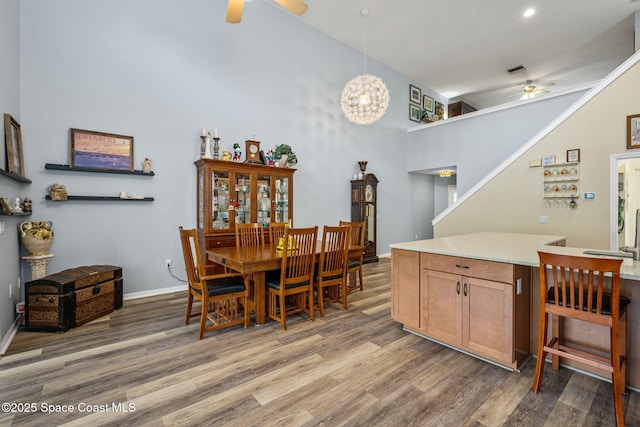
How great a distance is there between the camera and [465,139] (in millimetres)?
6781

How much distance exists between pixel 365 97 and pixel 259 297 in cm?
308

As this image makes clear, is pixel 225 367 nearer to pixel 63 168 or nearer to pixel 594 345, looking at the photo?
pixel 594 345

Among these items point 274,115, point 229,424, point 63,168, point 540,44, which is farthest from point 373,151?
point 229,424

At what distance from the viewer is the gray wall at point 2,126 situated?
8.73 feet

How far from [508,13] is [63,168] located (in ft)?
23.9

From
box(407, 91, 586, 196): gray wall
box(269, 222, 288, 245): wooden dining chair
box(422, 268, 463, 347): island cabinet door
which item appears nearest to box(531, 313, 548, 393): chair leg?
box(422, 268, 463, 347): island cabinet door

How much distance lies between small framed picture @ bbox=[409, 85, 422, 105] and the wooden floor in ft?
22.5

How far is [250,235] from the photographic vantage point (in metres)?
4.02

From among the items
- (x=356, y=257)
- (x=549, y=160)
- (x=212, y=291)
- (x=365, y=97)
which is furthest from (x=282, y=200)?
(x=549, y=160)

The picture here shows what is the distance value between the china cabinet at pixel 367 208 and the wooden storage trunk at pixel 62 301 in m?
4.66

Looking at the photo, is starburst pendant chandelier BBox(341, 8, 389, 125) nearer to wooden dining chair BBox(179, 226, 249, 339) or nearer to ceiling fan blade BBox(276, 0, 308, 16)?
ceiling fan blade BBox(276, 0, 308, 16)

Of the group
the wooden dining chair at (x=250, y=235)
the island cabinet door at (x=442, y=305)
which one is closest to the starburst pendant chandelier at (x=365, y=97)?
the wooden dining chair at (x=250, y=235)

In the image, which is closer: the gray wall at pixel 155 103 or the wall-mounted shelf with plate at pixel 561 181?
the gray wall at pixel 155 103

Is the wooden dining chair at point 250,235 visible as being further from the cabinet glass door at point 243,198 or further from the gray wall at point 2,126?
the gray wall at point 2,126
